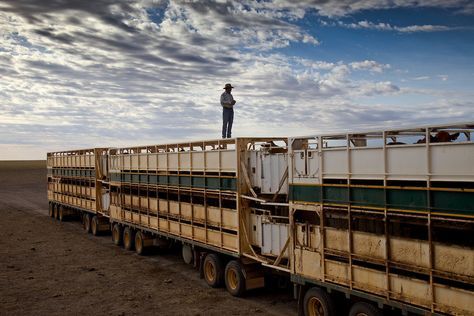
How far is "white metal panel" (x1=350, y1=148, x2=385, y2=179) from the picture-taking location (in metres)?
8.32

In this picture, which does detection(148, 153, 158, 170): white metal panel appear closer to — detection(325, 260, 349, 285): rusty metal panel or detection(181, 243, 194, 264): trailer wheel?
detection(181, 243, 194, 264): trailer wheel

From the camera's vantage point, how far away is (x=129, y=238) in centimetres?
2030

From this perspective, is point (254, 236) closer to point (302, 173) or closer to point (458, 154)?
point (302, 173)

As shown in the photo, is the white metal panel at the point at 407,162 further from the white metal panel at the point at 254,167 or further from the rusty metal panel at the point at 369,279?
the white metal panel at the point at 254,167

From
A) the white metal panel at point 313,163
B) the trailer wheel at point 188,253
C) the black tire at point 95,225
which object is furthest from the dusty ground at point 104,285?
the white metal panel at point 313,163

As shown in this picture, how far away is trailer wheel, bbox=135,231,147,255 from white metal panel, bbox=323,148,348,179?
1153cm

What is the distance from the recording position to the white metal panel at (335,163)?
29.9ft

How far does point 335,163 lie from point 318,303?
307cm

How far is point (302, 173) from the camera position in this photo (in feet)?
33.7

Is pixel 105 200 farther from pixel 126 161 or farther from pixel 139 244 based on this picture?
pixel 139 244

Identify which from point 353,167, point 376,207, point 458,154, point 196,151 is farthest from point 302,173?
point 196,151

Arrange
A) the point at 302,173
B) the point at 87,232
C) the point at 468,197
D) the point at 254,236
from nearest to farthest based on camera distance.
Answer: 1. the point at 468,197
2. the point at 302,173
3. the point at 254,236
4. the point at 87,232

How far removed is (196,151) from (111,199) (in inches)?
365

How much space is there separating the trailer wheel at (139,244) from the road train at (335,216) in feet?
7.69
